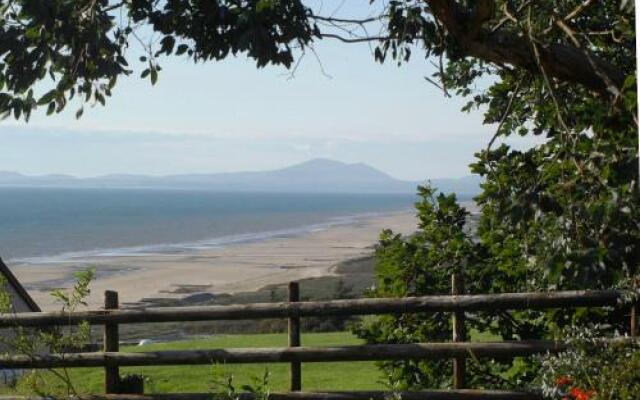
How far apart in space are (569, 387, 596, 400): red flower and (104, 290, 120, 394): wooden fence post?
14.2ft

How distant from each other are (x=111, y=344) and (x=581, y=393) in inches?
179

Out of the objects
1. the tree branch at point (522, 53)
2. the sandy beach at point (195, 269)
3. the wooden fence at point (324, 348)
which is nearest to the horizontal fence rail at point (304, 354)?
the wooden fence at point (324, 348)

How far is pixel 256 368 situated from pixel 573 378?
26.9ft

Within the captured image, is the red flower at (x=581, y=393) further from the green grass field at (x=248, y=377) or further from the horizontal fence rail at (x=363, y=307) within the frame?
the green grass field at (x=248, y=377)

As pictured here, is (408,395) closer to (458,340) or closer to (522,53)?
(458,340)

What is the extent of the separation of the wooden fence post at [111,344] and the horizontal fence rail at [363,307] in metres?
0.12

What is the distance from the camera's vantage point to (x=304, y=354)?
8.51 m

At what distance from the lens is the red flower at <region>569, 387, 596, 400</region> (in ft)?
19.7

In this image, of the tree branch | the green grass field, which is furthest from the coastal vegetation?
the green grass field

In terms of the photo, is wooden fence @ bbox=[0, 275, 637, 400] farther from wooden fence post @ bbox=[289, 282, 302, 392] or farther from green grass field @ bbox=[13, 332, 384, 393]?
green grass field @ bbox=[13, 332, 384, 393]

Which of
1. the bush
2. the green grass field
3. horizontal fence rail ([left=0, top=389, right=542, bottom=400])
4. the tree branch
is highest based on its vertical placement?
the tree branch

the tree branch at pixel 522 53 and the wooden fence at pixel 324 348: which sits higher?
the tree branch at pixel 522 53

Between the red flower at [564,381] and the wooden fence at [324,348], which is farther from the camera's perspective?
the wooden fence at [324,348]

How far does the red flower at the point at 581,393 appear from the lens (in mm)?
6012
